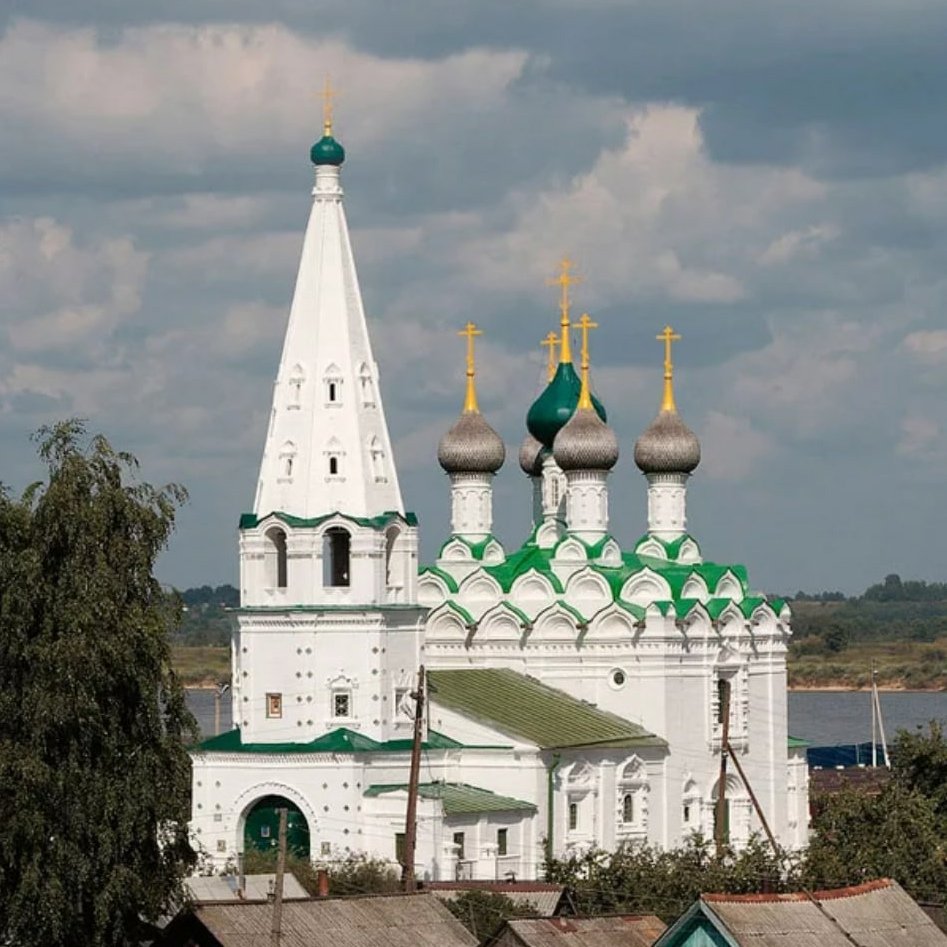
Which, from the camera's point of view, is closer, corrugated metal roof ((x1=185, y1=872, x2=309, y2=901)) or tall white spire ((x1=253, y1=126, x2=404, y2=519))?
corrugated metal roof ((x1=185, y1=872, x2=309, y2=901))

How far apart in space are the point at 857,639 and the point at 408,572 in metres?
104

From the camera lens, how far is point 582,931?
81.0ft

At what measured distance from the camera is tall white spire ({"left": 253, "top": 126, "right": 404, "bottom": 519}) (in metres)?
34.6

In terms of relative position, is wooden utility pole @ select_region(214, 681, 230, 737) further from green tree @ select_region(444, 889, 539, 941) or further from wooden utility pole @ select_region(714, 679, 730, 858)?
green tree @ select_region(444, 889, 539, 941)

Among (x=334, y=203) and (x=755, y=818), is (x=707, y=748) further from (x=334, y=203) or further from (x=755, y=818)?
(x=334, y=203)

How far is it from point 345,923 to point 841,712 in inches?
2820

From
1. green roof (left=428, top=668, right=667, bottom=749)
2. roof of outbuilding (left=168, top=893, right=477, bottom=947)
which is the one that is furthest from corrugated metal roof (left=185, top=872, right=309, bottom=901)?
green roof (left=428, top=668, right=667, bottom=749)

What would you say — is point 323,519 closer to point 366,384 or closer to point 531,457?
point 366,384

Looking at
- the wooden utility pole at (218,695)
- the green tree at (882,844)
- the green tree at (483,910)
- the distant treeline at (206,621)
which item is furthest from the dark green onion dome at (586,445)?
the distant treeline at (206,621)

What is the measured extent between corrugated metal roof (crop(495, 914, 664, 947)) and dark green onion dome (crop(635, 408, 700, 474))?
55.4 feet

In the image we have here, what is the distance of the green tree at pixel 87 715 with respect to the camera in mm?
24188

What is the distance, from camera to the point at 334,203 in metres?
35.0

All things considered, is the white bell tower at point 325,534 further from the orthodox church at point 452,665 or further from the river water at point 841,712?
the river water at point 841,712

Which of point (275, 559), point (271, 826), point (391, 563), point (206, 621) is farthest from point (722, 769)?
point (206, 621)
